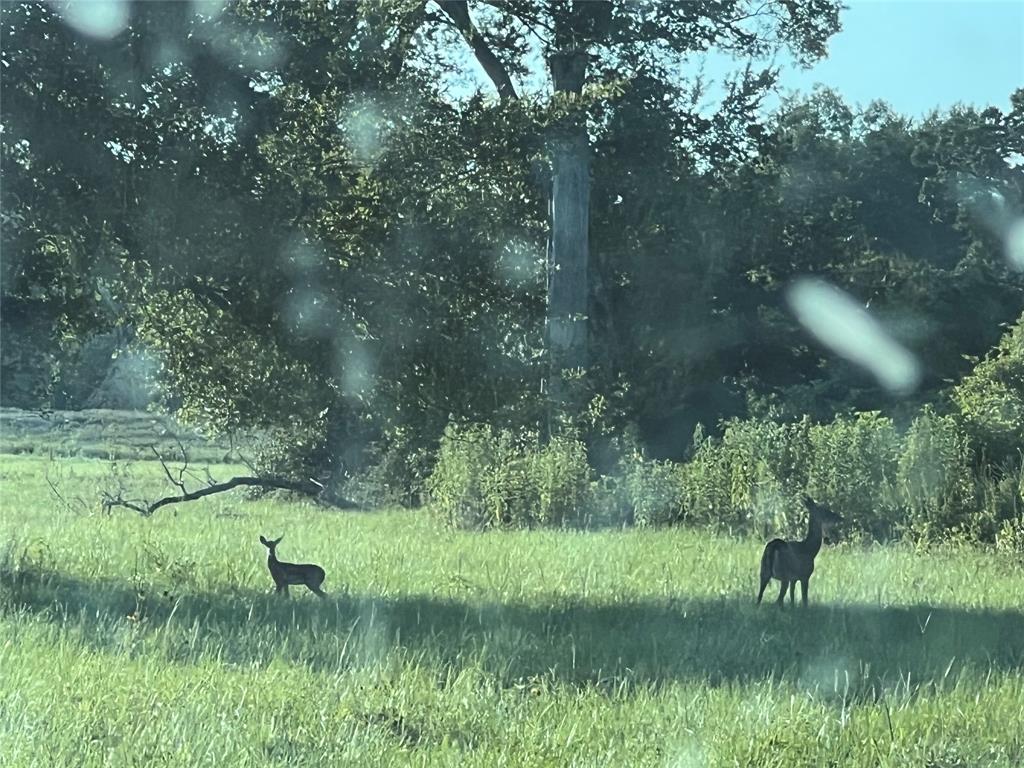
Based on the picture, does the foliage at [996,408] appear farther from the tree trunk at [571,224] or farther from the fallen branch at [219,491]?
the fallen branch at [219,491]

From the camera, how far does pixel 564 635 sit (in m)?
8.41

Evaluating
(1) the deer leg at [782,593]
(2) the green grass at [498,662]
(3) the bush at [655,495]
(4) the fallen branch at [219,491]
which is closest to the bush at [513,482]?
(3) the bush at [655,495]

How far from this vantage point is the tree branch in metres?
17.9

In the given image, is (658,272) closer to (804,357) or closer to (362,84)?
(804,357)

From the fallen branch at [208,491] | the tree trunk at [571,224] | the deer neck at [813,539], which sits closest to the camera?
the deer neck at [813,539]

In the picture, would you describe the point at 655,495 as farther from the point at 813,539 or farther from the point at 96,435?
the point at 96,435

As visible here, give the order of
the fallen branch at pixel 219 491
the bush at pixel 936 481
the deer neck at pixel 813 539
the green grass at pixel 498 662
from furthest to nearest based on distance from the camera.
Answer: the fallen branch at pixel 219 491 < the bush at pixel 936 481 < the deer neck at pixel 813 539 < the green grass at pixel 498 662

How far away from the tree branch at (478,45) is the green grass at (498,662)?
26.5 ft

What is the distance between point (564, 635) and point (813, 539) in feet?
9.50

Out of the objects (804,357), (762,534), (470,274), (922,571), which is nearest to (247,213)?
(470,274)

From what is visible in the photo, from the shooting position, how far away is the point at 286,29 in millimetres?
10953

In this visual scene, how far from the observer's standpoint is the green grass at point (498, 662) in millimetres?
5863

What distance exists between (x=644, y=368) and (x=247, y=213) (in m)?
19.1

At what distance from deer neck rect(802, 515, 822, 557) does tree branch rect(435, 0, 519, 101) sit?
28.1 feet
